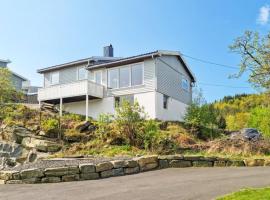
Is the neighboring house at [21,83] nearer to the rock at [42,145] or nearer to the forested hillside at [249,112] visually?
the rock at [42,145]

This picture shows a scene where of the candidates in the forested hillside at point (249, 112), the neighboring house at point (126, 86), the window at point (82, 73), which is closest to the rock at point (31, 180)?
the forested hillside at point (249, 112)

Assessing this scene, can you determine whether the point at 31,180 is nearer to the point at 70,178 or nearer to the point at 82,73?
the point at 70,178

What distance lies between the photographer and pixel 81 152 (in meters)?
17.0

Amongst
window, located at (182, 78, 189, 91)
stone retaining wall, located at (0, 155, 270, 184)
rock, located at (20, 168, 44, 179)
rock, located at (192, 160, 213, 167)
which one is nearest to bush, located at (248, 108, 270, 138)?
window, located at (182, 78, 189, 91)

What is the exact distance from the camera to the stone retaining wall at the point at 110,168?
38.7 ft

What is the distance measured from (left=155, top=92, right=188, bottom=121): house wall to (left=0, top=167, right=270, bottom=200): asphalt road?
13700 millimetres

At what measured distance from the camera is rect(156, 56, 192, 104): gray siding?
1065 inches

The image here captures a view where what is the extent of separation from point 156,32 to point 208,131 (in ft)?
Result: 29.7

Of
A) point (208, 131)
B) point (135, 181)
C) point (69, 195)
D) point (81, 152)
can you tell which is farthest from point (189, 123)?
point (69, 195)

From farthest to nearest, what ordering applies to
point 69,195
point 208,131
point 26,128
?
1. point 208,131
2. point 26,128
3. point 69,195

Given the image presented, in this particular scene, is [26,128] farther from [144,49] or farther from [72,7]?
[144,49]

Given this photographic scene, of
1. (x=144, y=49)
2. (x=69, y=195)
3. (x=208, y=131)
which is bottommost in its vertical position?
(x=69, y=195)

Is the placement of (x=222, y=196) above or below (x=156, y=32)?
below

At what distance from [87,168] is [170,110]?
54.5ft
